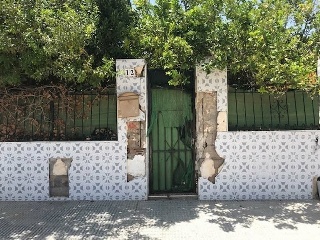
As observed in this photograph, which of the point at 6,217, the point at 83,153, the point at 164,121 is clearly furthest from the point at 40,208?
the point at 164,121

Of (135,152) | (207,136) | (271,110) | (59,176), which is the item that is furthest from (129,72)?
(271,110)

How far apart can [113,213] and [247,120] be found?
301 cm

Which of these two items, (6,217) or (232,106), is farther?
(232,106)

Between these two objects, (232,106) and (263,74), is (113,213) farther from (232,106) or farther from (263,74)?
(263,74)

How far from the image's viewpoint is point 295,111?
6.85m

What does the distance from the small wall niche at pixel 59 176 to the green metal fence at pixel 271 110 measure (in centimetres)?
314

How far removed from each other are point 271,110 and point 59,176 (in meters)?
4.13

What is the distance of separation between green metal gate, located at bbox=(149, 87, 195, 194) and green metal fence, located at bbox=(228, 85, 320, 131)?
0.84m

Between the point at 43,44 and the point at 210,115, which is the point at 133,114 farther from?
the point at 43,44

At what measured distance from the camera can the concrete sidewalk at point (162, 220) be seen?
4.96m

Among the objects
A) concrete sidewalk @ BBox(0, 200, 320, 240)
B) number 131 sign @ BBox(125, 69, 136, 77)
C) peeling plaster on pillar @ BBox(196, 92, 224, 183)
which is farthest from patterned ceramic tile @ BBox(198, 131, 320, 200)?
number 131 sign @ BBox(125, 69, 136, 77)

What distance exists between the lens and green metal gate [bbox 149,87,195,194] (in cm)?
686

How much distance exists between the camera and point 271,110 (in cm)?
685

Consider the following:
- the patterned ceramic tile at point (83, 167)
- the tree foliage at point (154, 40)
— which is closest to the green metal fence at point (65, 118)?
the patterned ceramic tile at point (83, 167)
